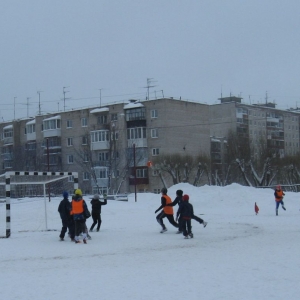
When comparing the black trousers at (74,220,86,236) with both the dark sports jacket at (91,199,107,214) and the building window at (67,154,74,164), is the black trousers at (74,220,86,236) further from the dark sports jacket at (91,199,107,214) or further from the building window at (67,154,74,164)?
the building window at (67,154,74,164)

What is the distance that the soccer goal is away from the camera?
26.1 metres

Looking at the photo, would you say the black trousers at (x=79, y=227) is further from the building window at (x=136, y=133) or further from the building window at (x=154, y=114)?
the building window at (x=136, y=133)

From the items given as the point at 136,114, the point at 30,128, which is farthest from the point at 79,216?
the point at 30,128

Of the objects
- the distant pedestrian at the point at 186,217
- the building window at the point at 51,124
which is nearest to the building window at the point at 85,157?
the building window at the point at 51,124

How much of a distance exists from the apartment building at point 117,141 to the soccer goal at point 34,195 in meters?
31.7

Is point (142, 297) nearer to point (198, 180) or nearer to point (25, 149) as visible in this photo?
point (198, 180)

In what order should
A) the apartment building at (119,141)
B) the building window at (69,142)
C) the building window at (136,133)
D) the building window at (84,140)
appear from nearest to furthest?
the apartment building at (119,141), the building window at (136,133), the building window at (84,140), the building window at (69,142)

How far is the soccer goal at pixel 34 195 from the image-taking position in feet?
85.7

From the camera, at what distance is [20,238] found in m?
21.5

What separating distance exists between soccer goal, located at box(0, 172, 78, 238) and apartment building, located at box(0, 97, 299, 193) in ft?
104

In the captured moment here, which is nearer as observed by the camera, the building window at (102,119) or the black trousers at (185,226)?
the black trousers at (185,226)

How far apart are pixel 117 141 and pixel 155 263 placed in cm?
6113

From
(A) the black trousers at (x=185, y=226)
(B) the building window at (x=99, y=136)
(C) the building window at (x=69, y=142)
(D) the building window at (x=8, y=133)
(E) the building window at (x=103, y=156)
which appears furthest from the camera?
(D) the building window at (x=8, y=133)

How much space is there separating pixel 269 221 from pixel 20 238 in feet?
37.3
